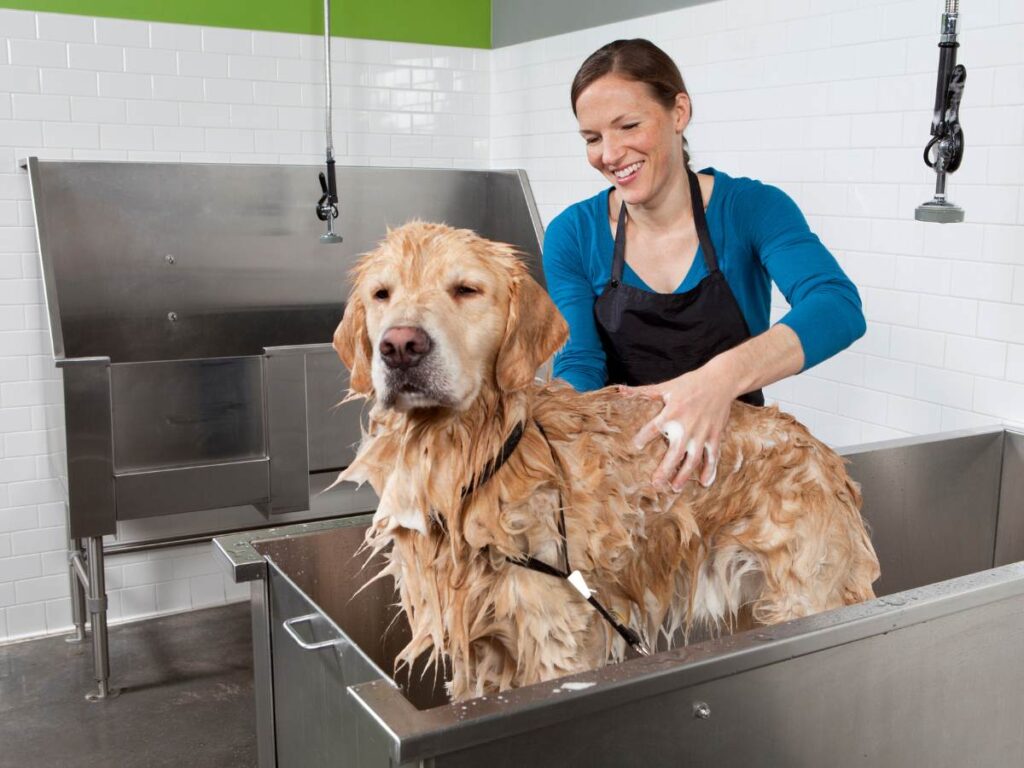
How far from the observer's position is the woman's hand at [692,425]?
169cm

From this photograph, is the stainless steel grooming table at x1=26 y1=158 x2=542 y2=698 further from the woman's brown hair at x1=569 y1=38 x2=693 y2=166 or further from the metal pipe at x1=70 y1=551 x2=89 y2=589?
the woman's brown hair at x1=569 y1=38 x2=693 y2=166

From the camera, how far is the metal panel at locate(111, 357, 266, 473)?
11.2 ft

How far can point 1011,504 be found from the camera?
2.78m

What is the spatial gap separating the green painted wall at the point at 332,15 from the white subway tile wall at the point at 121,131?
0.04 metres

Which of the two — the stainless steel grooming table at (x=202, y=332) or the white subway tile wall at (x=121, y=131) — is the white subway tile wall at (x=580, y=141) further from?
the stainless steel grooming table at (x=202, y=332)

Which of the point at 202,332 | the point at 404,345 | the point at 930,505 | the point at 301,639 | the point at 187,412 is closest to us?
the point at 404,345

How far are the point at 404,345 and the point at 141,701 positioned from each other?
Result: 8.76 ft

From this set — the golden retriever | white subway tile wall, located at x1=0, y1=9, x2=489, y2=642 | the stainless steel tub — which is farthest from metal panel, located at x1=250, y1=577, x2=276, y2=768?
white subway tile wall, located at x1=0, y1=9, x2=489, y2=642

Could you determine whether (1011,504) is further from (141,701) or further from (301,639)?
(141,701)

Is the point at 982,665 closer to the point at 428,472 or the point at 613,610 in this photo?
the point at 613,610

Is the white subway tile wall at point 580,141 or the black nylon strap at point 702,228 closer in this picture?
the black nylon strap at point 702,228

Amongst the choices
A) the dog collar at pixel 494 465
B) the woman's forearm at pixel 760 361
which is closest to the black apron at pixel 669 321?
the woman's forearm at pixel 760 361

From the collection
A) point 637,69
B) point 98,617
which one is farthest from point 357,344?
point 98,617

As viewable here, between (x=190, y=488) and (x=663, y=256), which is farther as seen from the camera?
(x=190, y=488)
